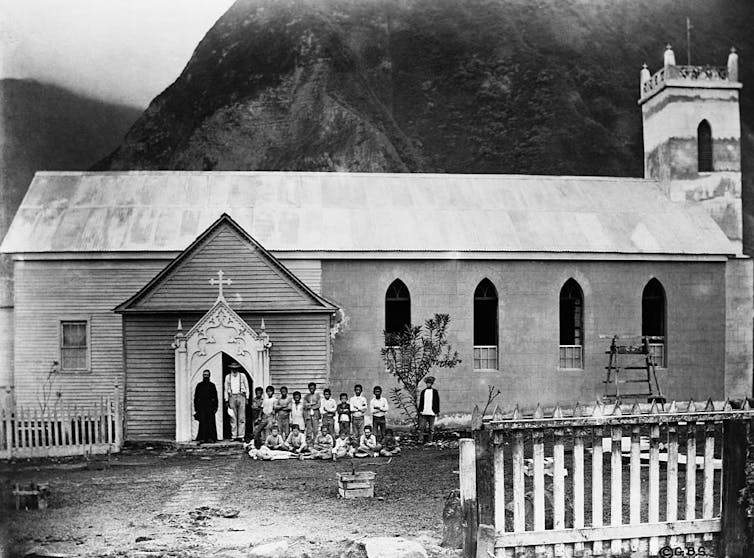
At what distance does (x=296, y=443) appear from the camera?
69.8 feet

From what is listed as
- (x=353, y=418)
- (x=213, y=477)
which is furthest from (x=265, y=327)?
(x=213, y=477)

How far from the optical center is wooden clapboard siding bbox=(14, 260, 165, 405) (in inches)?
1065

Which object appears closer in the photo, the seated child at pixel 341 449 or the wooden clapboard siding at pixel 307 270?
the seated child at pixel 341 449

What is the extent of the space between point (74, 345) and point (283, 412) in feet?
29.7

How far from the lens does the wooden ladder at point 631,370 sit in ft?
88.7

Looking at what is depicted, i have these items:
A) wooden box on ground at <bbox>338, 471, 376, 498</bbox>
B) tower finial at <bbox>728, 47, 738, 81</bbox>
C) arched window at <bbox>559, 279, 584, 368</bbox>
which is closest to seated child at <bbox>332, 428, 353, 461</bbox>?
wooden box on ground at <bbox>338, 471, 376, 498</bbox>

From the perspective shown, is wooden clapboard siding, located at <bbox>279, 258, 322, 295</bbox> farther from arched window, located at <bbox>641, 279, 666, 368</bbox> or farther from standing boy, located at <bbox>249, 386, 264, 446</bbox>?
arched window, located at <bbox>641, 279, 666, 368</bbox>

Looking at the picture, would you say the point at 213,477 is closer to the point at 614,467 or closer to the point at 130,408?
the point at 130,408

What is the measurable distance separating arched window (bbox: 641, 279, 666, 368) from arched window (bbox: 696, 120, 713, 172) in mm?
7198

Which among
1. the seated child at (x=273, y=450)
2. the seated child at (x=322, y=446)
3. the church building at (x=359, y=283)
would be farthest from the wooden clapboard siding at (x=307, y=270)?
the seated child at (x=273, y=450)

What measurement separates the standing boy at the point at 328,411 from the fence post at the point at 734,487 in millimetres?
12309

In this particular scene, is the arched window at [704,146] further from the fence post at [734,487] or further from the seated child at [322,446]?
the fence post at [734,487]

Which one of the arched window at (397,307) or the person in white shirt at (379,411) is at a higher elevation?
the arched window at (397,307)

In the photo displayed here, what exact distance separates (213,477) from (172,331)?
7732 millimetres
